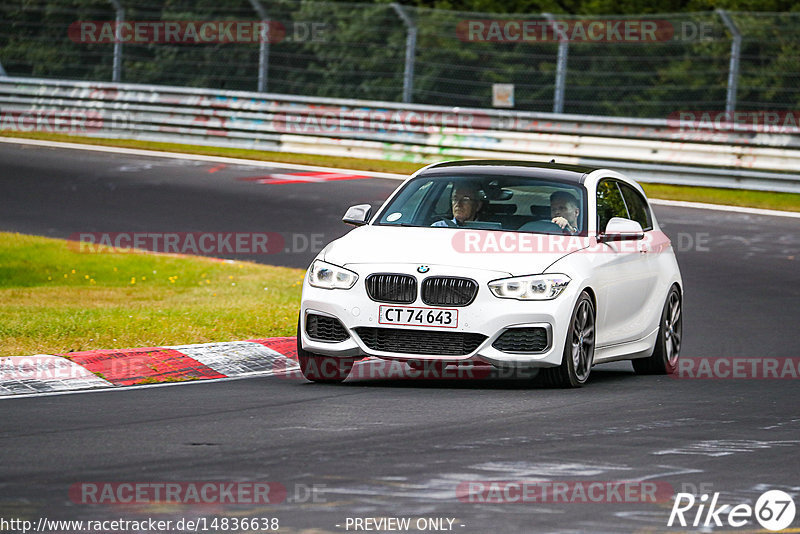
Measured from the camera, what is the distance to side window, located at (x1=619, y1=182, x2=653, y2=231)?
38.8 ft

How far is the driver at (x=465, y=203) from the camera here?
10656mm

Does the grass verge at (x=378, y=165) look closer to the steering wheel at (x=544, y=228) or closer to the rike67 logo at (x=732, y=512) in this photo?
the steering wheel at (x=544, y=228)

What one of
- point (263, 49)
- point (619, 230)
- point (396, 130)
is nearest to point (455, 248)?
point (619, 230)

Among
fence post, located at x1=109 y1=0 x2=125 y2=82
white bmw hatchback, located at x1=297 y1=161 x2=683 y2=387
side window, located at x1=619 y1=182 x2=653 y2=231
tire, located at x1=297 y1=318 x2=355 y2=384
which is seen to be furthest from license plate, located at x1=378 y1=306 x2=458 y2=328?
fence post, located at x1=109 y1=0 x2=125 y2=82

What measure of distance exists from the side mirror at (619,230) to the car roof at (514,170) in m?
0.54

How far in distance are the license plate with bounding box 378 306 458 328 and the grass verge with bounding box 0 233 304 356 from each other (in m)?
2.58

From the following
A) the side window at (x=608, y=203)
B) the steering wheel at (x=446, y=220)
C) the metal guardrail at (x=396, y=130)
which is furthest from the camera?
the metal guardrail at (x=396, y=130)

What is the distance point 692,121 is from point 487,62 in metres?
4.07

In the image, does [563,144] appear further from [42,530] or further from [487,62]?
[42,530]

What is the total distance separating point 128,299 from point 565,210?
19.0ft

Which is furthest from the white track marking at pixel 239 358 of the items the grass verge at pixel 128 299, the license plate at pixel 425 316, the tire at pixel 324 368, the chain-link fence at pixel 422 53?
the chain-link fence at pixel 422 53

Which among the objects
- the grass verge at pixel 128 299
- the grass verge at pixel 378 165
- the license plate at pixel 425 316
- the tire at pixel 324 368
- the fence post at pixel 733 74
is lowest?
the grass verge at pixel 128 299

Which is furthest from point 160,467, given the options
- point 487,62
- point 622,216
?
point 487,62

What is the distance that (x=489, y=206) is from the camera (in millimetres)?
10742
